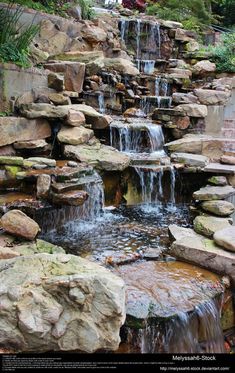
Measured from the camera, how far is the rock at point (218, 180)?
6.07 metres

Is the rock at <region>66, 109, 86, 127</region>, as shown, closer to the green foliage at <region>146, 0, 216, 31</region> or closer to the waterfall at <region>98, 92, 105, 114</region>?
the waterfall at <region>98, 92, 105, 114</region>

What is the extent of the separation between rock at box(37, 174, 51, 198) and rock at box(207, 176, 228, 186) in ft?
8.48

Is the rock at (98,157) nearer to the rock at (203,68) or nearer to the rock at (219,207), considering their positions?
the rock at (219,207)

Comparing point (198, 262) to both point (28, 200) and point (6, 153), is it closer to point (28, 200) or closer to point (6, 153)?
point (28, 200)

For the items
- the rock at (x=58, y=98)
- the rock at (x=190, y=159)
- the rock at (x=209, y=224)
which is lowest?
the rock at (x=209, y=224)

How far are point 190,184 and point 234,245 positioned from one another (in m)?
2.60

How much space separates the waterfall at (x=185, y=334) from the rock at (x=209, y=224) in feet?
3.80

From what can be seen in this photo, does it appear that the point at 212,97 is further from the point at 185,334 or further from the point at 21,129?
the point at 185,334

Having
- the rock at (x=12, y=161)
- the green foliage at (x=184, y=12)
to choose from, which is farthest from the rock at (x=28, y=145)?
the green foliage at (x=184, y=12)

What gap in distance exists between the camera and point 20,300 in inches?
106

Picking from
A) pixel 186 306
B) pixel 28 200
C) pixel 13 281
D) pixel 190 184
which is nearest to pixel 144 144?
pixel 190 184

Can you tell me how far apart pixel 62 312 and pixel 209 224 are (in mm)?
2648

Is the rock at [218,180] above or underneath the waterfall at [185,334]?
above

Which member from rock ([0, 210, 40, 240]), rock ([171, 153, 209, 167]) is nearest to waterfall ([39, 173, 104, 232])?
rock ([0, 210, 40, 240])
